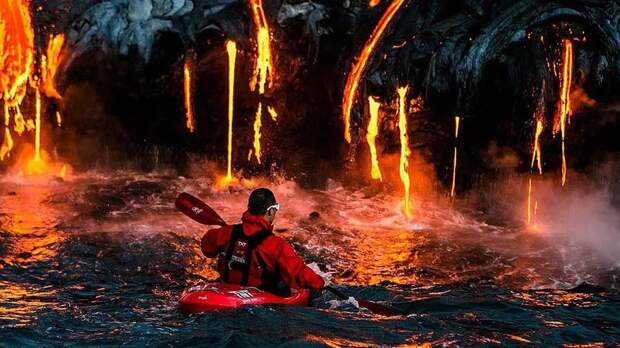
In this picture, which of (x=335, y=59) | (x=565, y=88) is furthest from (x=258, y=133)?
(x=565, y=88)

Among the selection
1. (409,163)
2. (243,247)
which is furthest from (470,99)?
(243,247)

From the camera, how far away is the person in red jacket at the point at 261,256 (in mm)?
5992

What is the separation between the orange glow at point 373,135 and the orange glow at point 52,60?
5.80 metres

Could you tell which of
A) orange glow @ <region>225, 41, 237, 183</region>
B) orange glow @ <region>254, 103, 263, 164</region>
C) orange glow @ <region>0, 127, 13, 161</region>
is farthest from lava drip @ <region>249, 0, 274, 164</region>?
orange glow @ <region>0, 127, 13, 161</region>

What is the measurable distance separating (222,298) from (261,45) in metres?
7.64

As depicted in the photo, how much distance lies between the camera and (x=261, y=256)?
6008 mm

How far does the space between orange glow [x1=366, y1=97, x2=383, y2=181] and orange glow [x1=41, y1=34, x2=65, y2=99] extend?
580cm

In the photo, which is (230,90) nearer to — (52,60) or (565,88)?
(52,60)

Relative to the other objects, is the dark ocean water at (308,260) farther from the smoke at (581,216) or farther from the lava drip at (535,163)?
the lava drip at (535,163)

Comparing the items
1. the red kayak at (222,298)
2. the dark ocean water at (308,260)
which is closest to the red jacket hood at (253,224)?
the red kayak at (222,298)

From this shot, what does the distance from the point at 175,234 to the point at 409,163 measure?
460 cm

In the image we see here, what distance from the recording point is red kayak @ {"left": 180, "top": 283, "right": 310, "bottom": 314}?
19.1 ft

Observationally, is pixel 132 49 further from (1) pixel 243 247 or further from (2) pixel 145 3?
(1) pixel 243 247

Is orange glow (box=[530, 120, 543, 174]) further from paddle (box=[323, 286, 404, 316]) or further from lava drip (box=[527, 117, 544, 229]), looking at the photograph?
paddle (box=[323, 286, 404, 316])
